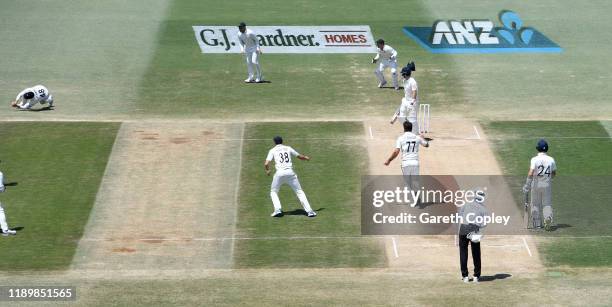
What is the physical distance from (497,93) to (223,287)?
62.0 ft

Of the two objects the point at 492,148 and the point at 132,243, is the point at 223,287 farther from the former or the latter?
the point at 492,148

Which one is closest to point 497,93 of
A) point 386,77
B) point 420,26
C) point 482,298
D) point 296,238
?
point 386,77

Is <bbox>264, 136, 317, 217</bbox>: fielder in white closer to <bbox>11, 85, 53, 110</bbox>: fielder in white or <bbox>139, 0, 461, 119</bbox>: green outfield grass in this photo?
<bbox>139, 0, 461, 119</bbox>: green outfield grass

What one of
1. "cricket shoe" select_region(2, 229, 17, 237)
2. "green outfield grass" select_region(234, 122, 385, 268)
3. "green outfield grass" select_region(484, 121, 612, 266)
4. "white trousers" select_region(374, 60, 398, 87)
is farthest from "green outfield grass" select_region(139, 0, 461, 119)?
"cricket shoe" select_region(2, 229, 17, 237)

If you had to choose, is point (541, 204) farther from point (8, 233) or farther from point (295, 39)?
point (295, 39)

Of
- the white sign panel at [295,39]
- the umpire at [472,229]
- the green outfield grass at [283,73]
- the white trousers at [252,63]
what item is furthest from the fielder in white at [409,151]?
the white sign panel at [295,39]

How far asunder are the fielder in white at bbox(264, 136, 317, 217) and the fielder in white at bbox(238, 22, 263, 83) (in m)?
13.1

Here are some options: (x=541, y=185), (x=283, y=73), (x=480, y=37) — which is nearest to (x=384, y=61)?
(x=283, y=73)

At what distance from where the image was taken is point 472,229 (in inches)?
1063

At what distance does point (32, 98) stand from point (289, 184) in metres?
13.3

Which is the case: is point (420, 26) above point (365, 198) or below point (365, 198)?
above

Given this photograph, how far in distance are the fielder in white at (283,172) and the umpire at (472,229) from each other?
568 cm

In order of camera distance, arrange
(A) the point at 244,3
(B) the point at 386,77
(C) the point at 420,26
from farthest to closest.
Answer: (A) the point at 244,3 < (C) the point at 420,26 < (B) the point at 386,77

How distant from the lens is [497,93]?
43.7m
